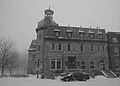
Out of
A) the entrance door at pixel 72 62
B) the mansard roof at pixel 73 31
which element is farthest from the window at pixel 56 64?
the mansard roof at pixel 73 31

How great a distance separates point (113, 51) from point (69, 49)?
12218 mm

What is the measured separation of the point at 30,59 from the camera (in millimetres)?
39094

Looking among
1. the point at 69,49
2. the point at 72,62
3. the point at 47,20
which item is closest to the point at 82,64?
the point at 72,62

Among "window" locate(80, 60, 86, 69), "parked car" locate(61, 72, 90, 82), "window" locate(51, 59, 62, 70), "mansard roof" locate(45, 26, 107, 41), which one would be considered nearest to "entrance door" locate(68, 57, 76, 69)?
"window" locate(80, 60, 86, 69)

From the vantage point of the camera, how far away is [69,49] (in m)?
32.5

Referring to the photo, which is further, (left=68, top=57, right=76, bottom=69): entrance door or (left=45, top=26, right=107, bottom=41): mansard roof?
(left=68, top=57, right=76, bottom=69): entrance door

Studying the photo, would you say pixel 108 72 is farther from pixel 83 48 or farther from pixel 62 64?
pixel 62 64

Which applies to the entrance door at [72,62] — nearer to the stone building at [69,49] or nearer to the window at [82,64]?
the stone building at [69,49]

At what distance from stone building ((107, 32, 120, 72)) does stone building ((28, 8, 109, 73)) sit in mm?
1927

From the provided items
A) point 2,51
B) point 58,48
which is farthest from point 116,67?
point 2,51

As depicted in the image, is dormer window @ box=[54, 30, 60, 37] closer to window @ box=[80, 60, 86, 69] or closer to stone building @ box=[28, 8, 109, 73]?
stone building @ box=[28, 8, 109, 73]

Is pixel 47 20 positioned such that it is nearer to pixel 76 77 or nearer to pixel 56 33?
pixel 56 33

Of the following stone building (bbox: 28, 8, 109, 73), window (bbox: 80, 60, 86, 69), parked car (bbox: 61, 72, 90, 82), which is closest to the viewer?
parked car (bbox: 61, 72, 90, 82)

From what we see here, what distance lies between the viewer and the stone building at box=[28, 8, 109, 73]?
31.0 meters
